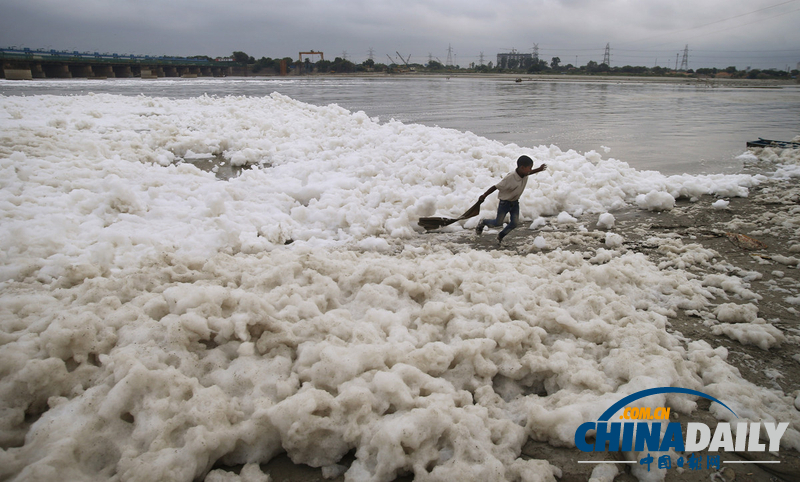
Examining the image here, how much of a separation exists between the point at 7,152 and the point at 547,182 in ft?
25.1

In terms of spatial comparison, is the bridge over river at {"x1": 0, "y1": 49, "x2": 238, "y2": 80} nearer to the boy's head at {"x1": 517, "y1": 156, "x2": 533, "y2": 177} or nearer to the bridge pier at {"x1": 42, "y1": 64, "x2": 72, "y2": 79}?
the bridge pier at {"x1": 42, "y1": 64, "x2": 72, "y2": 79}

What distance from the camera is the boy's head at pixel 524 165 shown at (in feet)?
14.1

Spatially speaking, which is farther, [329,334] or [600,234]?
[600,234]

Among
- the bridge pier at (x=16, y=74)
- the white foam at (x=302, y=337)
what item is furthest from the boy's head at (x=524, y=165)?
the bridge pier at (x=16, y=74)

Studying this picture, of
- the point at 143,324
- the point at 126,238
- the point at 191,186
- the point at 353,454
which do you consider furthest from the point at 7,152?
the point at 353,454

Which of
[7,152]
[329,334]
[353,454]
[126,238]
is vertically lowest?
[353,454]

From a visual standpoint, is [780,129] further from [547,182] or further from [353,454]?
[353,454]

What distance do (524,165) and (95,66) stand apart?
71.7m

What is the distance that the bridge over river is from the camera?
4319 centimetres

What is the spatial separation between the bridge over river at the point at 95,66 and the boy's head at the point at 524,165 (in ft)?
176

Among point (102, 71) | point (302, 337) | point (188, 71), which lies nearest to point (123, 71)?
point (102, 71)

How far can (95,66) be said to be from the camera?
187 ft

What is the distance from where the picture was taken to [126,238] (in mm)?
3912

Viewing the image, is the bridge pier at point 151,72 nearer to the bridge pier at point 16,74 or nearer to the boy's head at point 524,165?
the bridge pier at point 16,74
